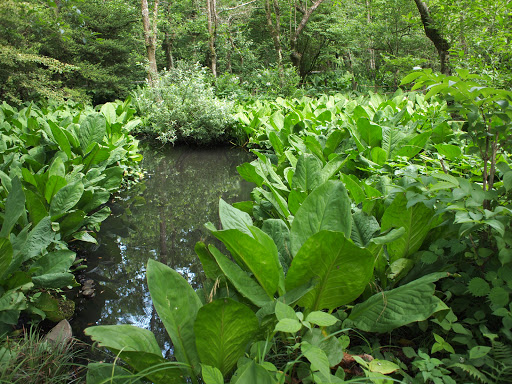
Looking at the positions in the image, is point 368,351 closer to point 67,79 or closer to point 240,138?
point 240,138

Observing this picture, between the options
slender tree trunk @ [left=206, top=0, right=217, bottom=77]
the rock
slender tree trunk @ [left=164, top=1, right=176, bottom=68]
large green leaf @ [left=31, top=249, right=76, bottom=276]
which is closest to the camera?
the rock

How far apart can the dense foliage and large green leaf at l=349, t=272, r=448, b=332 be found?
150cm

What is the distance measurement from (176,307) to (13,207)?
1154 millimetres

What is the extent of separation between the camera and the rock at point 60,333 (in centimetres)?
182

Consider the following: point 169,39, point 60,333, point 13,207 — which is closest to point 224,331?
point 60,333

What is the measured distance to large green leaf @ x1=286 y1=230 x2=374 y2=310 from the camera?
4.21 ft

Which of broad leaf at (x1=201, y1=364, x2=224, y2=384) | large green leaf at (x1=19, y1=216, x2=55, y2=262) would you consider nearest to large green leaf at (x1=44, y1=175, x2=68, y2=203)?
large green leaf at (x1=19, y1=216, x2=55, y2=262)

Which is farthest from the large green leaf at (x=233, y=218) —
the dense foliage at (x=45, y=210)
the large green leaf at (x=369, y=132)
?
the large green leaf at (x=369, y=132)

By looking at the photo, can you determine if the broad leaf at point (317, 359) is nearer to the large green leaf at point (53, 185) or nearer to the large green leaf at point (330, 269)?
the large green leaf at point (330, 269)

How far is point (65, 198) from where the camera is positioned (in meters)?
2.47

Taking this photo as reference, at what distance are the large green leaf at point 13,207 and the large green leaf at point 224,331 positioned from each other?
1.25 m

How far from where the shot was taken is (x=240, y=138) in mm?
7723

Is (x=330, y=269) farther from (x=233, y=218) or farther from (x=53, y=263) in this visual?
(x=53, y=263)

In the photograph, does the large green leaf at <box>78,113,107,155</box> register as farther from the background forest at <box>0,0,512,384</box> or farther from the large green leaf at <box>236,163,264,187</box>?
the large green leaf at <box>236,163,264,187</box>
